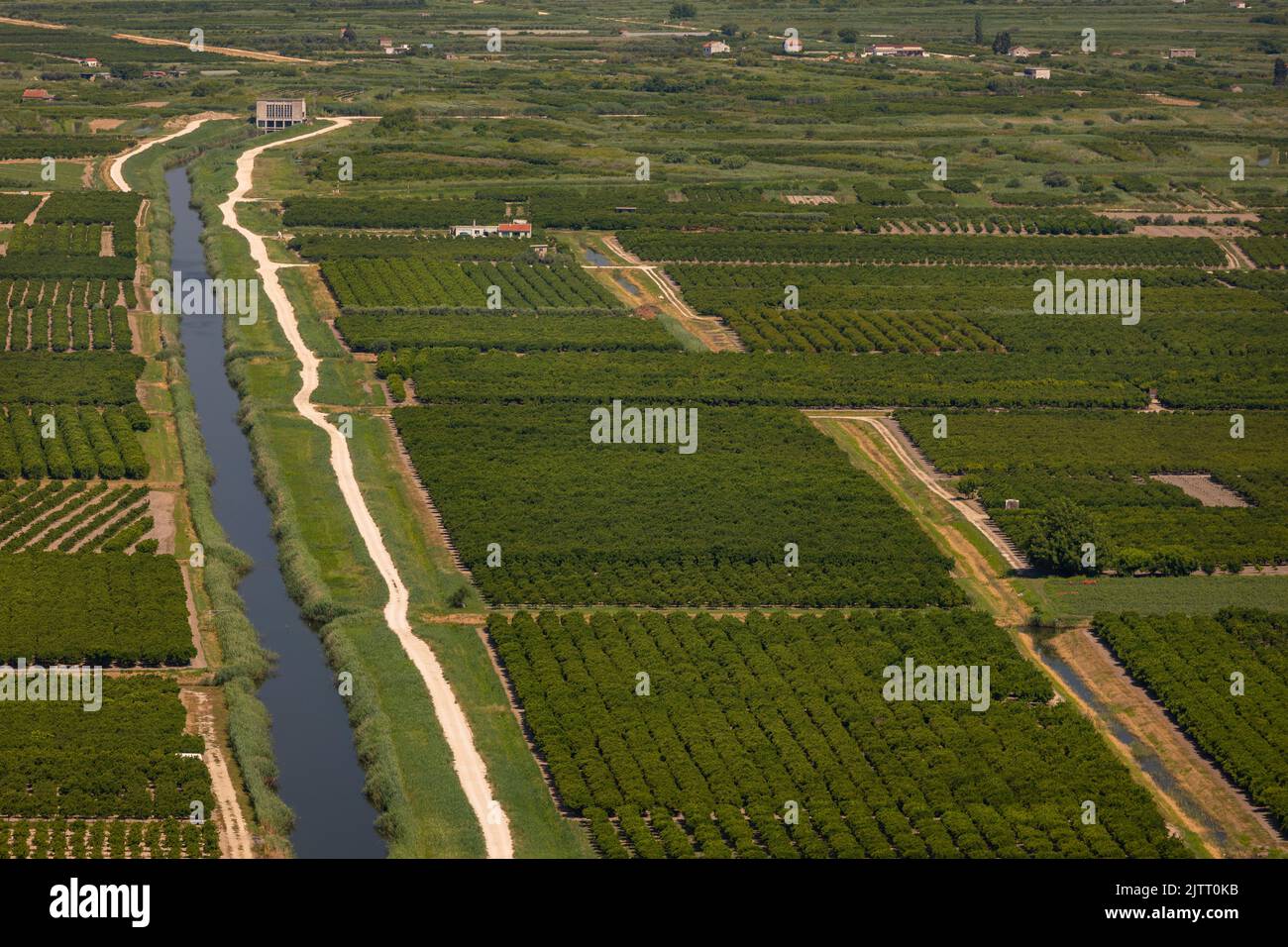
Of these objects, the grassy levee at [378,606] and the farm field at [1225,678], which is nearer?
the grassy levee at [378,606]

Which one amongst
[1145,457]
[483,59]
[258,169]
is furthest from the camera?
[483,59]

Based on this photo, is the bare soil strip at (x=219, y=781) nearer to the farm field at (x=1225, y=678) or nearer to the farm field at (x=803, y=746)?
the farm field at (x=803, y=746)

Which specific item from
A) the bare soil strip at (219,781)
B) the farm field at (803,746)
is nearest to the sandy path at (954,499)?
the farm field at (803,746)

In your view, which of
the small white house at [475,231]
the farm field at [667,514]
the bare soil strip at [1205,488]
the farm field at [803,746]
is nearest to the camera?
the farm field at [803,746]

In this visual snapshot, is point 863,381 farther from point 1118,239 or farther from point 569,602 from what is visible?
point 1118,239

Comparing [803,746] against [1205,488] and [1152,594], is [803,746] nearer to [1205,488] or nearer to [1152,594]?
[1152,594]

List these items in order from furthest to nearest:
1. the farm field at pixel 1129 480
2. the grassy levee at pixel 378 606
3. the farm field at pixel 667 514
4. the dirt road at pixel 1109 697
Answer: the farm field at pixel 1129 480 < the farm field at pixel 667 514 < the dirt road at pixel 1109 697 < the grassy levee at pixel 378 606

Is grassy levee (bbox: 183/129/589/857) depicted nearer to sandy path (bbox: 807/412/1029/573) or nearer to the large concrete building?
sandy path (bbox: 807/412/1029/573)
